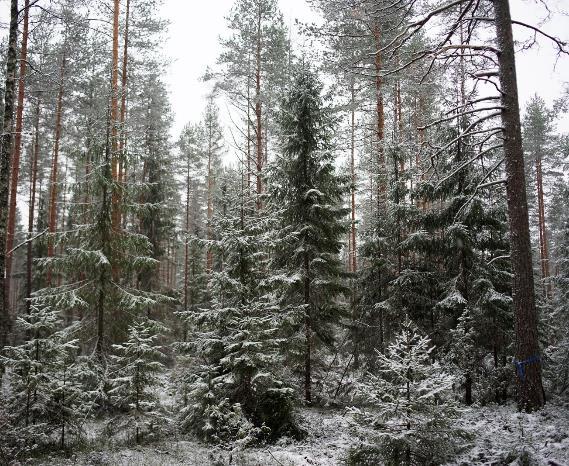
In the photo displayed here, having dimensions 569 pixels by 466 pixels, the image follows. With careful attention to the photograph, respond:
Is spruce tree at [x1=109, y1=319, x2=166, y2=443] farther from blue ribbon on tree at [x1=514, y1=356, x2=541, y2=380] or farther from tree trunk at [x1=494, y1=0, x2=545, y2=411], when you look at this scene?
tree trunk at [x1=494, y1=0, x2=545, y2=411]

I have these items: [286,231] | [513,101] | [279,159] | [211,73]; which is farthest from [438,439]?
[211,73]

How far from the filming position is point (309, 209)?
1290cm

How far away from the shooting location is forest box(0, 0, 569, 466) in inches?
295

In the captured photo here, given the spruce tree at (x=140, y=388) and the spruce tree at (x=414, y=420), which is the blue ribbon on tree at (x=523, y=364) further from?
the spruce tree at (x=140, y=388)

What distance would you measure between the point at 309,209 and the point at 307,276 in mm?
2171

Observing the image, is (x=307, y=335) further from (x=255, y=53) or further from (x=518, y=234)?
(x=255, y=53)

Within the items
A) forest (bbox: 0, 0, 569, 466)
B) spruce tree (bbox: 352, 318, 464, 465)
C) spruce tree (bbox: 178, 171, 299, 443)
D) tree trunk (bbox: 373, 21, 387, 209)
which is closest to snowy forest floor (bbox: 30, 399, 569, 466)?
forest (bbox: 0, 0, 569, 466)

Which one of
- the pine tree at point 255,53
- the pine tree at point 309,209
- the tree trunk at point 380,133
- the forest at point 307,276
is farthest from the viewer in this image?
the pine tree at point 255,53

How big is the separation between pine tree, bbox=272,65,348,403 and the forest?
0.25 feet

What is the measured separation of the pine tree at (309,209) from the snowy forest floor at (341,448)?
12.8 ft

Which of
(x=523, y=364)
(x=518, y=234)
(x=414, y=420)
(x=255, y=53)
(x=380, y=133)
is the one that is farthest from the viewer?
(x=255, y=53)

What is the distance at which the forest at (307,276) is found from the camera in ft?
24.6

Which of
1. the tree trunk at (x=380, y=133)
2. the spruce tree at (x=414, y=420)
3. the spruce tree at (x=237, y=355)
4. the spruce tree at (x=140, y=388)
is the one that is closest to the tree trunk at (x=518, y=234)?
the spruce tree at (x=414, y=420)

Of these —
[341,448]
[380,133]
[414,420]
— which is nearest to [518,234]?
[414,420]
